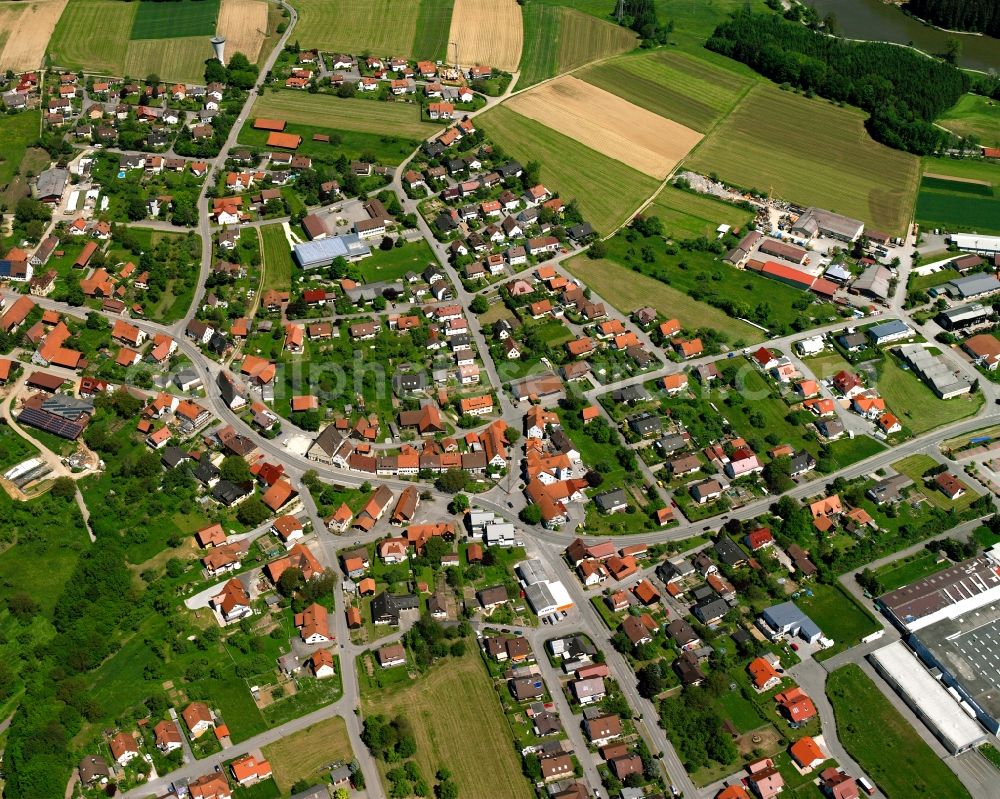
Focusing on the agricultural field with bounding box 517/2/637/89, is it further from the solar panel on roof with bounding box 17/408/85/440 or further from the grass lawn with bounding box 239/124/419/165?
the solar panel on roof with bounding box 17/408/85/440

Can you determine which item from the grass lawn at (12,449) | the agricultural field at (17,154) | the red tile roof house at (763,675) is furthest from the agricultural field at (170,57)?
the red tile roof house at (763,675)

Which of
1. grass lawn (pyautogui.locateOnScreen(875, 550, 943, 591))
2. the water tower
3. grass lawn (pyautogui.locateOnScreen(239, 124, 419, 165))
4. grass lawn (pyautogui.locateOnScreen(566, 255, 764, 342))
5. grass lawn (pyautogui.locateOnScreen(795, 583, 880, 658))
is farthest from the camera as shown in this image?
the water tower

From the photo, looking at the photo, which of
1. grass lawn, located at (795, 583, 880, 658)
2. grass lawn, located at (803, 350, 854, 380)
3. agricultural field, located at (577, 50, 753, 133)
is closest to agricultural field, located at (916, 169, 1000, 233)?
agricultural field, located at (577, 50, 753, 133)

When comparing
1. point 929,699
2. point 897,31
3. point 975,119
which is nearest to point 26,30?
point 897,31

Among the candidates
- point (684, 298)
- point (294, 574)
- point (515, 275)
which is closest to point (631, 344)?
point (684, 298)

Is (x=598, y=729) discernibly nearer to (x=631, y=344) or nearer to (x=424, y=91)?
(x=631, y=344)

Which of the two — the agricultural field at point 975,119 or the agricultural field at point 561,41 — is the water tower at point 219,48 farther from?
the agricultural field at point 975,119
